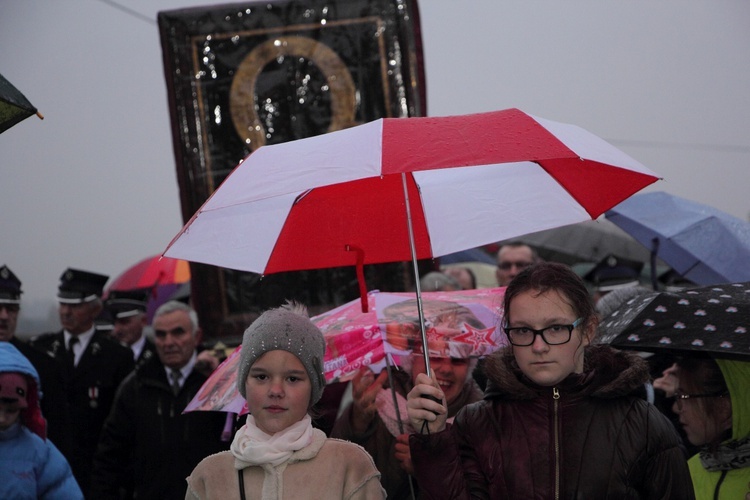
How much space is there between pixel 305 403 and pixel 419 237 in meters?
1.01

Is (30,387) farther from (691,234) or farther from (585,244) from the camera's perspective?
(585,244)

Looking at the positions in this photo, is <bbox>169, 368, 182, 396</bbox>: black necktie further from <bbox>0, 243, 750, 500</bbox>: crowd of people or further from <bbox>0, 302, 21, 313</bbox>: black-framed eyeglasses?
<bbox>0, 302, 21, 313</bbox>: black-framed eyeglasses

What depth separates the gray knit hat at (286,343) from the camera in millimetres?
3521

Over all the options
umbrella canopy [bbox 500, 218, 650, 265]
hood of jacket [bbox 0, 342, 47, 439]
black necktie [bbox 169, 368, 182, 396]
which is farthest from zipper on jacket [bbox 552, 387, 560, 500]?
umbrella canopy [bbox 500, 218, 650, 265]

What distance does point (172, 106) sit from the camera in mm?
7020

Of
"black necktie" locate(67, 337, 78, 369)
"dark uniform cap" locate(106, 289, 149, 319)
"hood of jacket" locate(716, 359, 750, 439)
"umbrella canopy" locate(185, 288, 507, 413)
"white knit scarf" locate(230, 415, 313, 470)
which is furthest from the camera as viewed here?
"dark uniform cap" locate(106, 289, 149, 319)

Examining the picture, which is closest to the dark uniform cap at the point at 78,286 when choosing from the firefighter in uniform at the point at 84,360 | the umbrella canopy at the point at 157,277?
the firefighter in uniform at the point at 84,360

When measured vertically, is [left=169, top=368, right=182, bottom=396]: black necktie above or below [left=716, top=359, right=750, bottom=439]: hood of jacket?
below

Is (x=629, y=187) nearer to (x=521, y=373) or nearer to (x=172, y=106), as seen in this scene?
(x=521, y=373)

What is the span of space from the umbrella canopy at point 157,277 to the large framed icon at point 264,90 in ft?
13.6

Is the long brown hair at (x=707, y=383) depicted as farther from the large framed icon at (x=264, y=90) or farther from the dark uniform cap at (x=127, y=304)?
the dark uniform cap at (x=127, y=304)

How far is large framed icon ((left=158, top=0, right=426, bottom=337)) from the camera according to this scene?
22.8ft

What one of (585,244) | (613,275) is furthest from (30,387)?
(585,244)

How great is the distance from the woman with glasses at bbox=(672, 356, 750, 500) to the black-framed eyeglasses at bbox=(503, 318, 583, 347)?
913 millimetres
